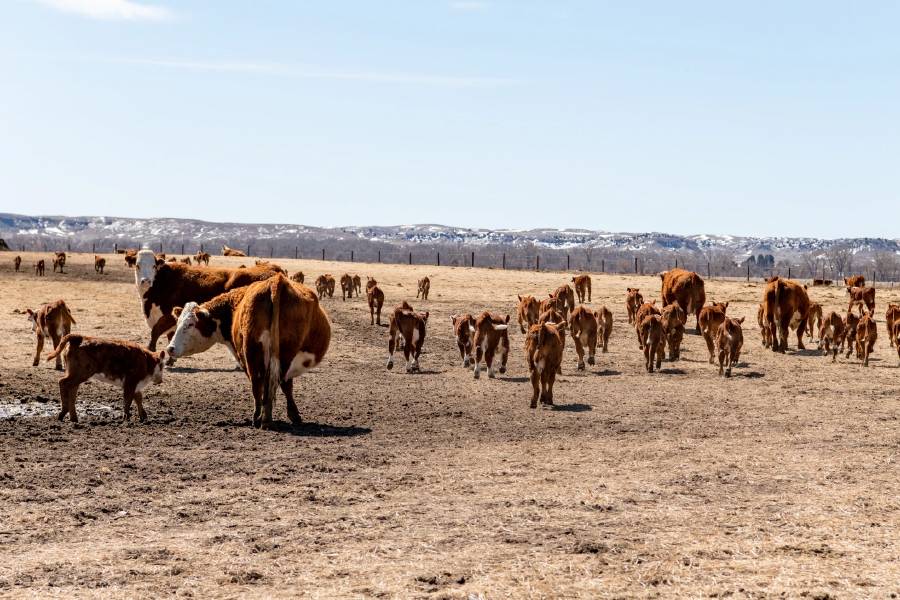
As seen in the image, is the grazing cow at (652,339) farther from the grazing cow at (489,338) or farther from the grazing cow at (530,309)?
the grazing cow at (530,309)

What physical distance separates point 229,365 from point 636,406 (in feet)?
26.9

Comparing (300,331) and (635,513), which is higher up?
(300,331)

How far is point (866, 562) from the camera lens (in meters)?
7.78

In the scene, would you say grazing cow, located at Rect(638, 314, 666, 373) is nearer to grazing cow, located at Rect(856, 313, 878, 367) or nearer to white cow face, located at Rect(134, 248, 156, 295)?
grazing cow, located at Rect(856, 313, 878, 367)

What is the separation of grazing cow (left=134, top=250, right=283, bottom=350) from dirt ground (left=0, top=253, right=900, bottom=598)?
4.70ft

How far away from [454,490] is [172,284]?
1166cm

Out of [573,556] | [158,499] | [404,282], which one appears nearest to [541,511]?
[573,556]

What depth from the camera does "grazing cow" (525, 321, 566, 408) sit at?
1559cm

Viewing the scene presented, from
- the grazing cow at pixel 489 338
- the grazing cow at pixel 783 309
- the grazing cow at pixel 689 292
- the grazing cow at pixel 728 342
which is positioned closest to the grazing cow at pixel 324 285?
the grazing cow at pixel 689 292

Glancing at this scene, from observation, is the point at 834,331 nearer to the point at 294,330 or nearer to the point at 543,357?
the point at 543,357

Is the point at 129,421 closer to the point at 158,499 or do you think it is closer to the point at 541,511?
the point at 158,499

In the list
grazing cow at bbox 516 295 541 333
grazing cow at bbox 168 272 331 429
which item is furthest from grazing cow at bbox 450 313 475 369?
grazing cow at bbox 168 272 331 429

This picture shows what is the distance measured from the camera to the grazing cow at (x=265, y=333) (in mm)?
13773

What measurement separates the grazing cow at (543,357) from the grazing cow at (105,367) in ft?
17.7
